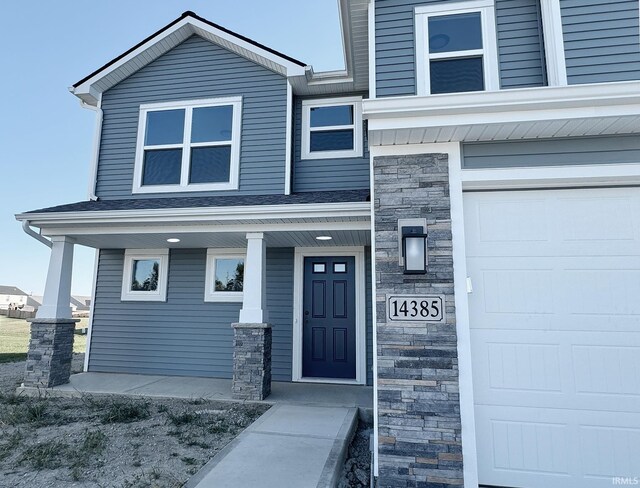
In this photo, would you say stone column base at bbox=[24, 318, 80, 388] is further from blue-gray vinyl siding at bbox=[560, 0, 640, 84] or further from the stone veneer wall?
blue-gray vinyl siding at bbox=[560, 0, 640, 84]

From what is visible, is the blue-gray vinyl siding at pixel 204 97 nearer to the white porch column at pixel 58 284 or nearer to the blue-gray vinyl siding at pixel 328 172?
the blue-gray vinyl siding at pixel 328 172

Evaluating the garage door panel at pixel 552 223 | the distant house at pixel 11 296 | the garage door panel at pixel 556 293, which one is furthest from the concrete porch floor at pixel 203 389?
the distant house at pixel 11 296

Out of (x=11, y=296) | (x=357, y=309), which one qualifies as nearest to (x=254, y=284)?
(x=357, y=309)

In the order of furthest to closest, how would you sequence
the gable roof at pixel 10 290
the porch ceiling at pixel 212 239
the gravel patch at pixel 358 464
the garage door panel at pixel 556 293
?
the gable roof at pixel 10 290 → the porch ceiling at pixel 212 239 → the gravel patch at pixel 358 464 → the garage door panel at pixel 556 293

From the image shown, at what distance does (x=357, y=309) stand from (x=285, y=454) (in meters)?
3.09

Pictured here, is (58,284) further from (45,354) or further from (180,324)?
(180,324)

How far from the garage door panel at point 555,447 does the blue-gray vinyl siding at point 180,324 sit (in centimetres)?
333

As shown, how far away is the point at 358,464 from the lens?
356 centimetres

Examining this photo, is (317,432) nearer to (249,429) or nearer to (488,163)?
(249,429)

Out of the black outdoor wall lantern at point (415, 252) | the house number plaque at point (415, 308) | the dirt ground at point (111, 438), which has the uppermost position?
the black outdoor wall lantern at point (415, 252)

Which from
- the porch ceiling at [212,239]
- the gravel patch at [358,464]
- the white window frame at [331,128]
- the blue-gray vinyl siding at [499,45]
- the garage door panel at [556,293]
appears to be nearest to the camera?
the garage door panel at [556,293]

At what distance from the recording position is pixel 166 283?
6738mm

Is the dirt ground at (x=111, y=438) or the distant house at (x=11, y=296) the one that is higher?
the distant house at (x=11, y=296)

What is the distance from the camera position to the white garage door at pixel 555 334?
281 centimetres
